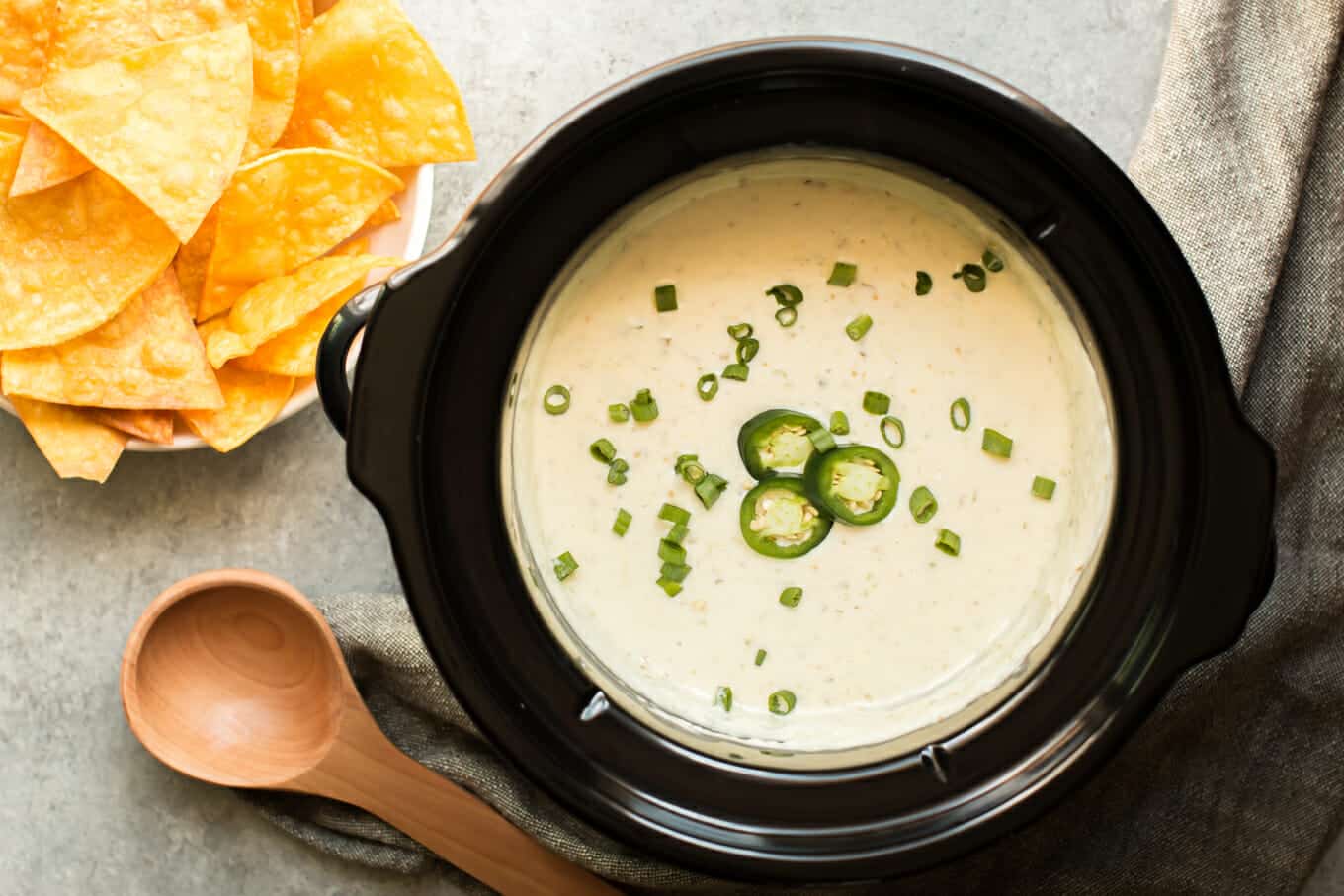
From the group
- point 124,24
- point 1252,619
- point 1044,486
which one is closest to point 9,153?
point 124,24

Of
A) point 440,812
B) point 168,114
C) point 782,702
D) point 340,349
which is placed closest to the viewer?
point 340,349

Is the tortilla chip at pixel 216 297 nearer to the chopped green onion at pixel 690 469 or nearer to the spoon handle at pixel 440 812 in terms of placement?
the spoon handle at pixel 440 812

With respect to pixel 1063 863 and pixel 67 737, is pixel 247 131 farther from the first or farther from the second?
pixel 1063 863

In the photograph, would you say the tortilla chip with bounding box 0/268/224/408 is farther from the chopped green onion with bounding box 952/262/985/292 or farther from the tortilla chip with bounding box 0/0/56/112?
the chopped green onion with bounding box 952/262/985/292

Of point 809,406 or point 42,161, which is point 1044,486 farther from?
point 42,161

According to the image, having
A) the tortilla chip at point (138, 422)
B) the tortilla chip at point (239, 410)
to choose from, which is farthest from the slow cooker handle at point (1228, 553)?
the tortilla chip at point (138, 422)
